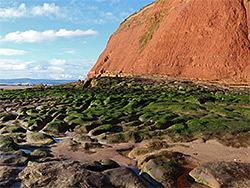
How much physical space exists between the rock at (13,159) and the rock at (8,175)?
438mm

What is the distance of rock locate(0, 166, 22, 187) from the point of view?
4291mm

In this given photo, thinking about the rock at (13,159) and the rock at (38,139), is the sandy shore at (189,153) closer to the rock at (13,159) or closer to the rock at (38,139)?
the rock at (38,139)

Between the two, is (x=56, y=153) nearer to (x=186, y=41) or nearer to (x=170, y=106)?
(x=170, y=106)

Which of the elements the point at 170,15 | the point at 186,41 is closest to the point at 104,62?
the point at 170,15

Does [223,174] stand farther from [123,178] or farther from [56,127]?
[56,127]

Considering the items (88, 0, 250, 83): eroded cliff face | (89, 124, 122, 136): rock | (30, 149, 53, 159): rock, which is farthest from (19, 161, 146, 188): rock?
(88, 0, 250, 83): eroded cliff face

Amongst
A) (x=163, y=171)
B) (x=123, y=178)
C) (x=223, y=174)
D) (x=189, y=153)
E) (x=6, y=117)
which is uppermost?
(x=6, y=117)

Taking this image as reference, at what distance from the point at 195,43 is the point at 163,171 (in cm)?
3454

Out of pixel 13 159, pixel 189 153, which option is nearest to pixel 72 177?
pixel 13 159

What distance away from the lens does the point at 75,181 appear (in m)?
4.30

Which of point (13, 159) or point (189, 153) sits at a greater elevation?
point (13, 159)

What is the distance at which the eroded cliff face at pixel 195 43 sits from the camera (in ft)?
102

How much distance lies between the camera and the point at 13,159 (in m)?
5.48

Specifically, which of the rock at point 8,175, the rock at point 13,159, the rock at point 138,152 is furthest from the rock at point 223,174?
the rock at point 13,159
